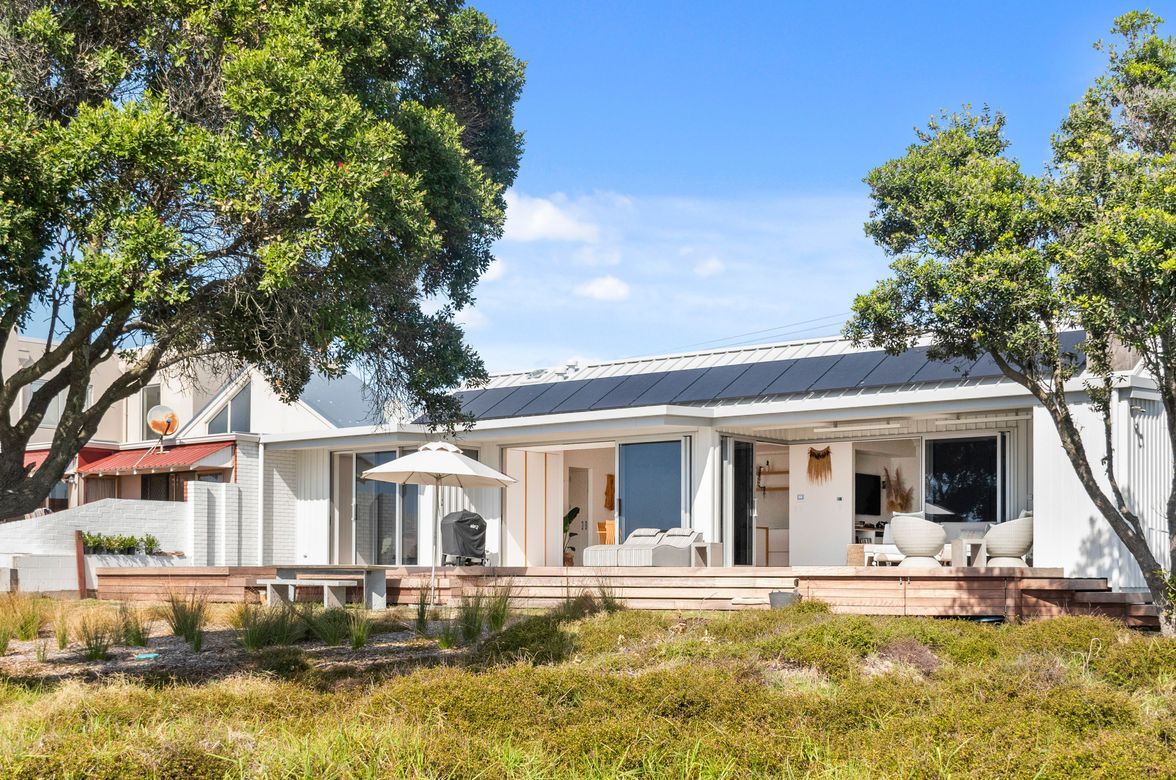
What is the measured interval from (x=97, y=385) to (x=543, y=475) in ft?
44.7

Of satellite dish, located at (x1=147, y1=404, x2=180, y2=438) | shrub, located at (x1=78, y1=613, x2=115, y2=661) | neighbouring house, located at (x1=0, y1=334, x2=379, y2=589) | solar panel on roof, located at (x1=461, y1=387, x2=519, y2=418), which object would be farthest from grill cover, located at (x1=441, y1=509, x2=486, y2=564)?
satellite dish, located at (x1=147, y1=404, x2=180, y2=438)

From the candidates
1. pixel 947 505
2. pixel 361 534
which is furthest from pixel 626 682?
pixel 361 534

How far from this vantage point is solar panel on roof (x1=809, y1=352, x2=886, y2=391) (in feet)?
52.7

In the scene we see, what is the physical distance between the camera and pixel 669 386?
18.3 metres

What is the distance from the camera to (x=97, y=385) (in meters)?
27.7

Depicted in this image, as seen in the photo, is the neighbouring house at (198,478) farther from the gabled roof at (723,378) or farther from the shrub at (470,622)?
the shrub at (470,622)

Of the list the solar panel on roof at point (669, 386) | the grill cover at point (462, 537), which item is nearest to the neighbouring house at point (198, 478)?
the grill cover at point (462, 537)

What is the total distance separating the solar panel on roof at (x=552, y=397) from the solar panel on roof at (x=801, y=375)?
3697mm

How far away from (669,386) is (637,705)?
A: 11.6 m

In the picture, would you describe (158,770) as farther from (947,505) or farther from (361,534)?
(361,534)

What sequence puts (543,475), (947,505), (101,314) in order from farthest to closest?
1. (543,475)
2. (947,505)
3. (101,314)

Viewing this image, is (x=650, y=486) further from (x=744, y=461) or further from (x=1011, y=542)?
(x=1011, y=542)

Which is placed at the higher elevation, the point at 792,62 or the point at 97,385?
the point at 792,62

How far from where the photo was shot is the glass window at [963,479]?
50.6ft
